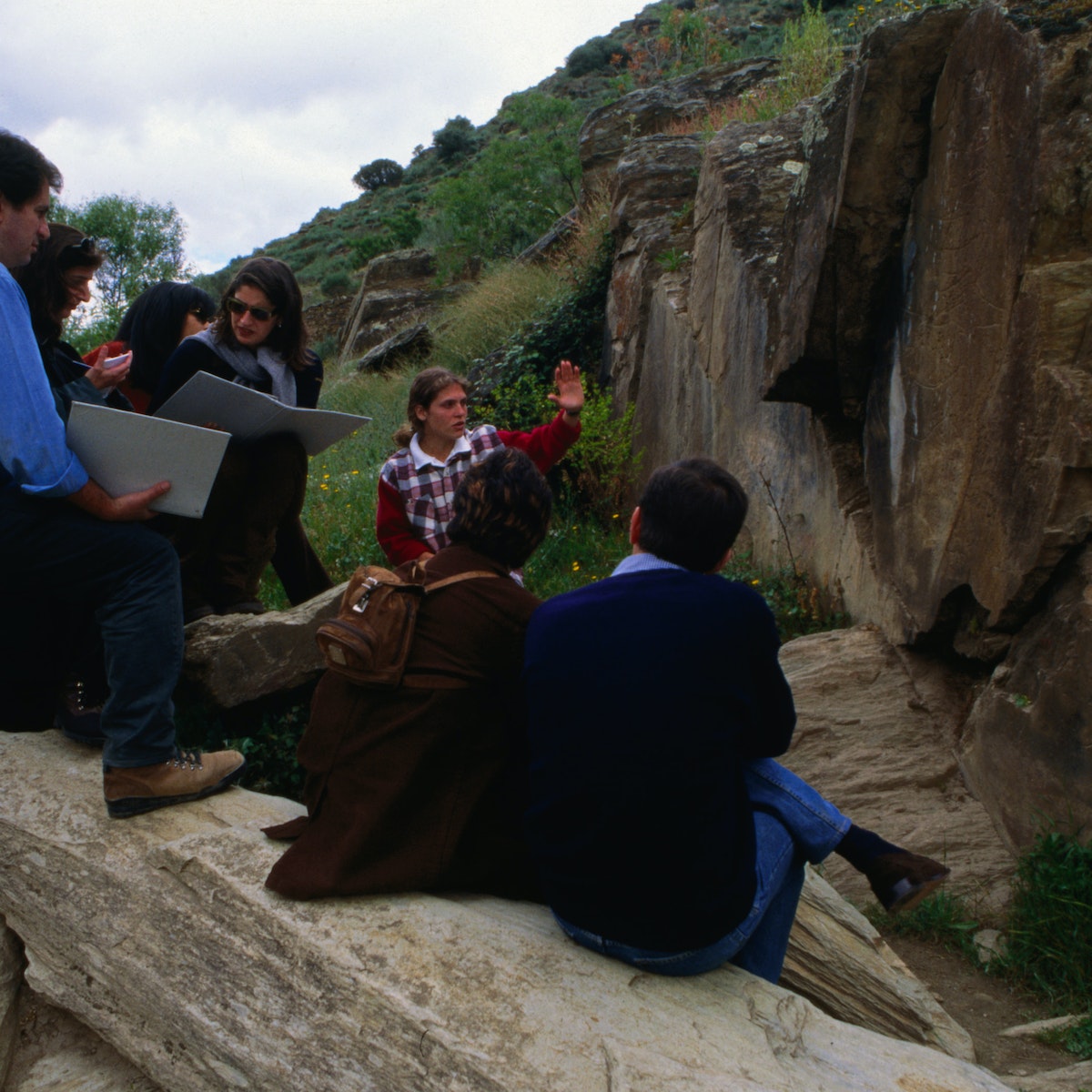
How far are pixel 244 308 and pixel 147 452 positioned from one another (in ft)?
3.90

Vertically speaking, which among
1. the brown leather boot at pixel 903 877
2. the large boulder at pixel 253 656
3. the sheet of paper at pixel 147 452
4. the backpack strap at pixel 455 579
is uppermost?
the sheet of paper at pixel 147 452

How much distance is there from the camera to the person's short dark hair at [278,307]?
4004 millimetres

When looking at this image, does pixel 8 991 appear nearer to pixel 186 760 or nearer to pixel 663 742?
pixel 186 760

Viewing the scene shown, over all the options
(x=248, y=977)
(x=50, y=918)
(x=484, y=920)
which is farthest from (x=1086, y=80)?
(x=50, y=918)

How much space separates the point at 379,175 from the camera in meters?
50.3

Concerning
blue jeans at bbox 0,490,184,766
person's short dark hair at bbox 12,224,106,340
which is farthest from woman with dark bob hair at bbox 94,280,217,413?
blue jeans at bbox 0,490,184,766

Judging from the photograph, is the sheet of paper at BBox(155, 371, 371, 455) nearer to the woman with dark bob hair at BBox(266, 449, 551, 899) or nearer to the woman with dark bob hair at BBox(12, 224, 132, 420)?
the woman with dark bob hair at BBox(12, 224, 132, 420)

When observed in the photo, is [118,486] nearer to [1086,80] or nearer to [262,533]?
[262,533]

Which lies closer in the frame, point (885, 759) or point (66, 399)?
point (66, 399)

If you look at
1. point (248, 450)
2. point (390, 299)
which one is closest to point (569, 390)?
point (248, 450)

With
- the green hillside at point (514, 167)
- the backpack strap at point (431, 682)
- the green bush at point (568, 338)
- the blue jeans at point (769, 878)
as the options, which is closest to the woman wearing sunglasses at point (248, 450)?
the backpack strap at point (431, 682)

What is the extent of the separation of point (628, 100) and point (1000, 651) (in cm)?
1110

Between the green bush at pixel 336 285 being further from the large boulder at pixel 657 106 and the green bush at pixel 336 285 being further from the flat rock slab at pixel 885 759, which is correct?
the flat rock slab at pixel 885 759

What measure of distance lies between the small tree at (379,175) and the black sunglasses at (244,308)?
48.8 m
